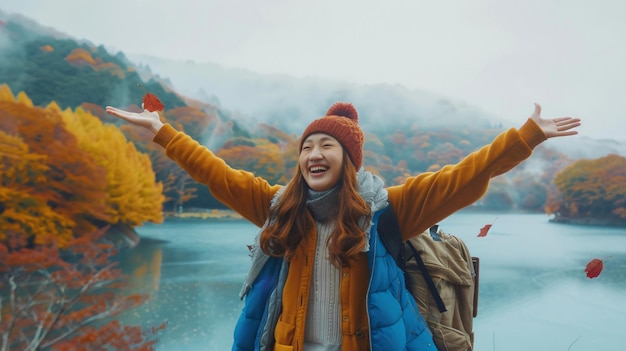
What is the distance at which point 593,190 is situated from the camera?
301 inches

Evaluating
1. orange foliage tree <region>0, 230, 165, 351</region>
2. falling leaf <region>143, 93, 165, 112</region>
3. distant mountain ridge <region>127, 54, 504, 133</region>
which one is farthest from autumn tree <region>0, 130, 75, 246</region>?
falling leaf <region>143, 93, 165, 112</region>

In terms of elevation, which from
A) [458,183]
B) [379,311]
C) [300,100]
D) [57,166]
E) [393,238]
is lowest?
[57,166]

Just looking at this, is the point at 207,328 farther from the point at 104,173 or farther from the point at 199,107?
the point at 199,107

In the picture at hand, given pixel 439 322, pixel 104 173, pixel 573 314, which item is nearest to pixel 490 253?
pixel 573 314

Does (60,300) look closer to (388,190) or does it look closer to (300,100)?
(388,190)

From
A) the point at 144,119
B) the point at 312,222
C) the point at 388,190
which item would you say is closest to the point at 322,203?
the point at 312,222

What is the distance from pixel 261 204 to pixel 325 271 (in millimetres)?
250

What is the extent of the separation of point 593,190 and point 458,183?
845 centimetres

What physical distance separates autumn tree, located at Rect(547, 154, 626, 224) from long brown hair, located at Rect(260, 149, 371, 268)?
8.14 metres

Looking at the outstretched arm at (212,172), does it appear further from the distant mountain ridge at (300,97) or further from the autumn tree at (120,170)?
the distant mountain ridge at (300,97)

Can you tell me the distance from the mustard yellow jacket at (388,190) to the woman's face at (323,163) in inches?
4.6

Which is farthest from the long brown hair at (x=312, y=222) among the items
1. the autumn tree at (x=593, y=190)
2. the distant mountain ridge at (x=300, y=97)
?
the distant mountain ridge at (x=300, y=97)

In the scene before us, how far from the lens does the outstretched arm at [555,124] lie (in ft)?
2.72

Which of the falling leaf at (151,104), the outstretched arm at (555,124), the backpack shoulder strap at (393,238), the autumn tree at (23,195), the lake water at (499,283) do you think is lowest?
the lake water at (499,283)
